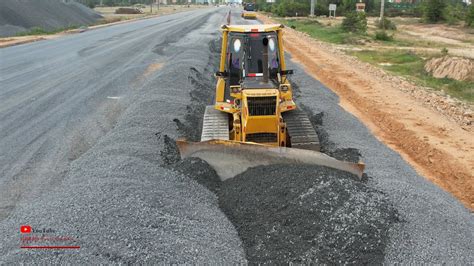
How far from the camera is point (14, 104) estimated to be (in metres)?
14.1

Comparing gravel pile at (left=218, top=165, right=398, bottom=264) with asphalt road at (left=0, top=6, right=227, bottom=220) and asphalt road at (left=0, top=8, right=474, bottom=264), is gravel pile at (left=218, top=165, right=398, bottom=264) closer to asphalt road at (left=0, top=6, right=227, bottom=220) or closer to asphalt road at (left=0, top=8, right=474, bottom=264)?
asphalt road at (left=0, top=8, right=474, bottom=264)

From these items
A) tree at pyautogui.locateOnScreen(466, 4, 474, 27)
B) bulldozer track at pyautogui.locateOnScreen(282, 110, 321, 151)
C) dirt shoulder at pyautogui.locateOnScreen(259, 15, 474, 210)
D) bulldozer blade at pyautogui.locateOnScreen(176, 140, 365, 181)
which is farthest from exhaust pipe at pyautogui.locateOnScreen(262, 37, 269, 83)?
tree at pyautogui.locateOnScreen(466, 4, 474, 27)

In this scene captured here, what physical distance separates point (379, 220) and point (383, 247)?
1.60 feet

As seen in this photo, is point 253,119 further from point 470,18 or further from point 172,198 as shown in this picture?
point 470,18

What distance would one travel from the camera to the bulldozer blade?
7.39m

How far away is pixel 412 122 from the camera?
1241 centimetres

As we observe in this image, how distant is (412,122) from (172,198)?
8.45m

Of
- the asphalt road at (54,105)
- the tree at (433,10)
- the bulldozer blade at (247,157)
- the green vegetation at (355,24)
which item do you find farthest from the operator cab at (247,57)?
the tree at (433,10)

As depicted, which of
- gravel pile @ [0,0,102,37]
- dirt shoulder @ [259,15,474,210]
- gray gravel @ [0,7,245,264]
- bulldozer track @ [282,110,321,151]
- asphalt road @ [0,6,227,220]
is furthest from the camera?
gravel pile @ [0,0,102,37]

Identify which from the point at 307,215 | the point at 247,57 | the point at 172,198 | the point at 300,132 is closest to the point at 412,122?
the point at 300,132

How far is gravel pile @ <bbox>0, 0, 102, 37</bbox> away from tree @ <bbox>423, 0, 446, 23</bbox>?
42848 millimetres

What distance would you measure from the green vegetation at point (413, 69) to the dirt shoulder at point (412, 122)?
110 cm

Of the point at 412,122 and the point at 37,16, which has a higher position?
the point at 37,16

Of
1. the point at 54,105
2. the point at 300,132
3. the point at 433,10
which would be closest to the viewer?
the point at 300,132
